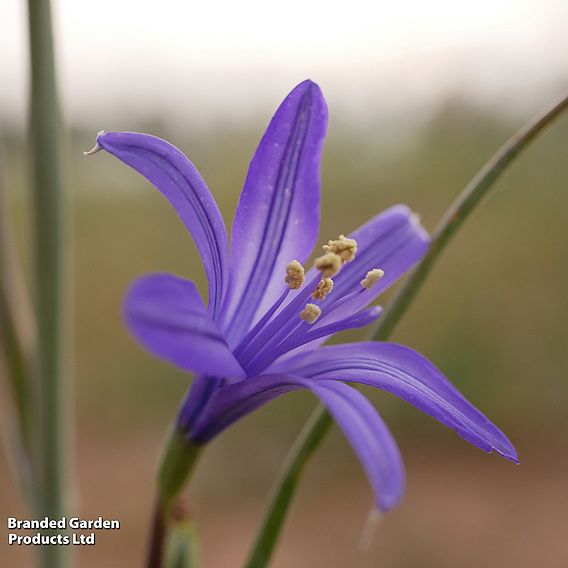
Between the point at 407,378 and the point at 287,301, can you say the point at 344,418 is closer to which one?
the point at 407,378

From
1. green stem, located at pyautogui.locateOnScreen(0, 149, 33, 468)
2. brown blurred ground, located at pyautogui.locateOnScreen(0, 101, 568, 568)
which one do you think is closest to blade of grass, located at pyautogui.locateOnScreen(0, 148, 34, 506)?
green stem, located at pyautogui.locateOnScreen(0, 149, 33, 468)

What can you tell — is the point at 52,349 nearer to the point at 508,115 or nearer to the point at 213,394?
the point at 213,394

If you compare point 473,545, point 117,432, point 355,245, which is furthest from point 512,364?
point 355,245

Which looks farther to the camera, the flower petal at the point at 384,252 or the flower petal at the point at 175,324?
the flower petal at the point at 384,252

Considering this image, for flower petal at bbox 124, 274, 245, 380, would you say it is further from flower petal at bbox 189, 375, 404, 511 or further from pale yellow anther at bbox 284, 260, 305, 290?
pale yellow anther at bbox 284, 260, 305, 290

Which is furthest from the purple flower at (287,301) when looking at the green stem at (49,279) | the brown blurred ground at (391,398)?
the brown blurred ground at (391,398)

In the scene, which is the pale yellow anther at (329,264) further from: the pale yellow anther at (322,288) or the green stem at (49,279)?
the green stem at (49,279)

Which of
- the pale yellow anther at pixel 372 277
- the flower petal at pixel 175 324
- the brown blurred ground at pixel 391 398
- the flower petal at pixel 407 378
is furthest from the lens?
the brown blurred ground at pixel 391 398

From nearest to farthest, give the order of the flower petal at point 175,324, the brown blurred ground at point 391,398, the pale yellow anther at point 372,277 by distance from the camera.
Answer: the flower petal at point 175,324, the pale yellow anther at point 372,277, the brown blurred ground at point 391,398
